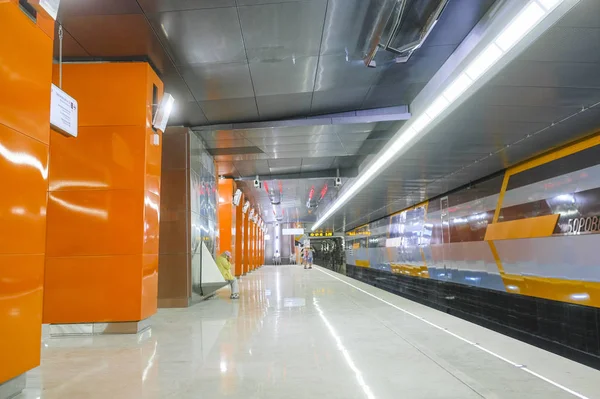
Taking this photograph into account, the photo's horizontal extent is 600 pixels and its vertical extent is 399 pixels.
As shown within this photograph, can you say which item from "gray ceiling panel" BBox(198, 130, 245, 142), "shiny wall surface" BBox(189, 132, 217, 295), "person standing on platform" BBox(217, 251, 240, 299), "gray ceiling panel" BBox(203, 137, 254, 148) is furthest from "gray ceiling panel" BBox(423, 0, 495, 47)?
"person standing on platform" BBox(217, 251, 240, 299)

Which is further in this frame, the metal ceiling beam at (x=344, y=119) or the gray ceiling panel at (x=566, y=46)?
the metal ceiling beam at (x=344, y=119)

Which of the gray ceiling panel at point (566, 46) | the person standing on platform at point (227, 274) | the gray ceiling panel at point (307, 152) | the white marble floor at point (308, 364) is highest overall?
the gray ceiling panel at point (307, 152)

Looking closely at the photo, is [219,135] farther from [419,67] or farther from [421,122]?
[419,67]

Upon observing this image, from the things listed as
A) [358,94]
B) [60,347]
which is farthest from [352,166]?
[60,347]

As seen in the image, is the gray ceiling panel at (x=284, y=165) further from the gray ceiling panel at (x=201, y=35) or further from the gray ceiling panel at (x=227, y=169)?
the gray ceiling panel at (x=201, y=35)

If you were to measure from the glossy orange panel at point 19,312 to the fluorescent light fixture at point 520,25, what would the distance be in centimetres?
462

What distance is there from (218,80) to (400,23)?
2.95 m

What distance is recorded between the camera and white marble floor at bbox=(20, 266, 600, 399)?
3.00m

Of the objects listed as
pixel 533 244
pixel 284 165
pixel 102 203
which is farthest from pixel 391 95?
pixel 284 165

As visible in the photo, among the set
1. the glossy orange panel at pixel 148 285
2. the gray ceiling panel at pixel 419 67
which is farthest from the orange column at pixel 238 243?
the gray ceiling panel at pixel 419 67

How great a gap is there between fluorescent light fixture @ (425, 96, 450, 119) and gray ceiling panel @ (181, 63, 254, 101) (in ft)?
9.30

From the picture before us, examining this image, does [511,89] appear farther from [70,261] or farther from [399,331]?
[70,261]

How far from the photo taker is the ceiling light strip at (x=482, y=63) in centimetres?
371

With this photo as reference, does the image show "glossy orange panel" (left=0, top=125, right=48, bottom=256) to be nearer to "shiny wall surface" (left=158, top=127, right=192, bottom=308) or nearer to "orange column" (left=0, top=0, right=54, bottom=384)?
"orange column" (left=0, top=0, right=54, bottom=384)
